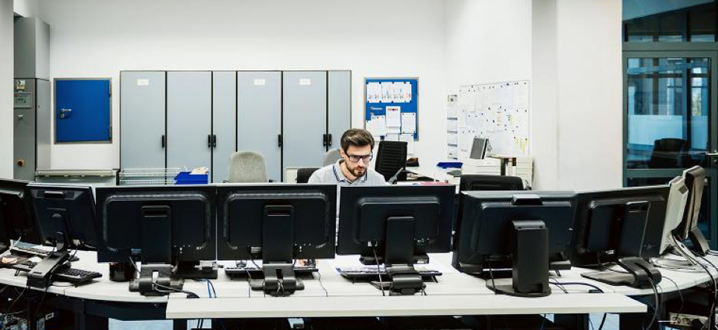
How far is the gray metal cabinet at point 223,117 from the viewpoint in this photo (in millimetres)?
7324

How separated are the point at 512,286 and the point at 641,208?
0.68m

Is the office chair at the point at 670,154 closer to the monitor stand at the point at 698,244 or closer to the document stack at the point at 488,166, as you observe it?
the document stack at the point at 488,166

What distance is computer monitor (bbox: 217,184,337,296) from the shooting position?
2525 millimetres

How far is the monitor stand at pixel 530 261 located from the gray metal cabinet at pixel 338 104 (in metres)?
5.09

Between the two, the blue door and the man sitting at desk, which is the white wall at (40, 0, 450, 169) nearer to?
the blue door

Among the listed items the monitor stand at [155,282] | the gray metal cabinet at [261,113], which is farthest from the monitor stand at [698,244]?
the gray metal cabinet at [261,113]

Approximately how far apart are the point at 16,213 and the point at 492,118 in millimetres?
4496

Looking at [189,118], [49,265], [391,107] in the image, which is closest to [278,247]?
[49,265]

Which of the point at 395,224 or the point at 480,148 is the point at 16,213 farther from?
the point at 480,148

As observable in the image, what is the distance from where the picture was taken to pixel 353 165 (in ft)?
12.1

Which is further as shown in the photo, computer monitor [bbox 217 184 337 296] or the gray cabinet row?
the gray cabinet row

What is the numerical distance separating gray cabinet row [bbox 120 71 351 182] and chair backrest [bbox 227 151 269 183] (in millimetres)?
1860

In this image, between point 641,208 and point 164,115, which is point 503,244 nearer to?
point 641,208

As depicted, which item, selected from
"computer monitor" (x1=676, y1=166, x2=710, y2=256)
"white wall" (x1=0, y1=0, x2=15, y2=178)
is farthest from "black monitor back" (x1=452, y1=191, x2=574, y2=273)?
"white wall" (x1=0, y1=0, x2=15, y2=178)
